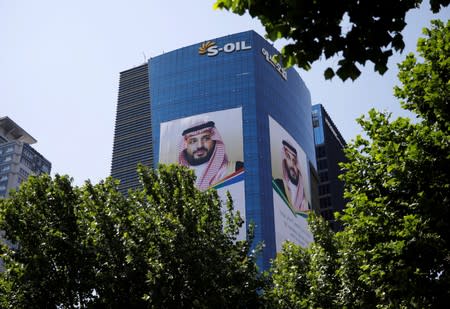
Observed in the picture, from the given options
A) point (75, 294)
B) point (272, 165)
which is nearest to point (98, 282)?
point (75, 294)

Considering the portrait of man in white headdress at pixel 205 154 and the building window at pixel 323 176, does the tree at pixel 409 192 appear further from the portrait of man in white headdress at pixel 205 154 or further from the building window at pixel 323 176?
the building window at pixel 323 176

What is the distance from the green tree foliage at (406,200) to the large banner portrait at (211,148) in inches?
2621

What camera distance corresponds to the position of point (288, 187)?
296 ft

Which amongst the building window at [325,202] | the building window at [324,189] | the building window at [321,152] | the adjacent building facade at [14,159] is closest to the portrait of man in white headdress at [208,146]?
the building window at [325,202]

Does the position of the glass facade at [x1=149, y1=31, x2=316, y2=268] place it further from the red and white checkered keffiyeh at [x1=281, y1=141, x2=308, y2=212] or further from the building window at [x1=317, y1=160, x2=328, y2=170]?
the building window at [x1=317, y1=160, x2=328, y2=170]

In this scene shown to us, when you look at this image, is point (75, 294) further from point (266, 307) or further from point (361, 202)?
point (361, 202)

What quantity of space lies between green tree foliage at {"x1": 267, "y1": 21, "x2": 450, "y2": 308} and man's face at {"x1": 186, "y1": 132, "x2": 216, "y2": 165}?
6998 centimetres

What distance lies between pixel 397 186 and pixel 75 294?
11.0 meters

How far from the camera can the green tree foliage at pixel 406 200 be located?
498 inches

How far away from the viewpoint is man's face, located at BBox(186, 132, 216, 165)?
86.1 metres

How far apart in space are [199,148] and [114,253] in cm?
7090

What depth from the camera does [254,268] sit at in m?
17.7

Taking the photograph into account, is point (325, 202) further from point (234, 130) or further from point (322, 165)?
point (234, 130)

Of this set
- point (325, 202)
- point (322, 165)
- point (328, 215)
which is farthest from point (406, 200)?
point (322, 165)
